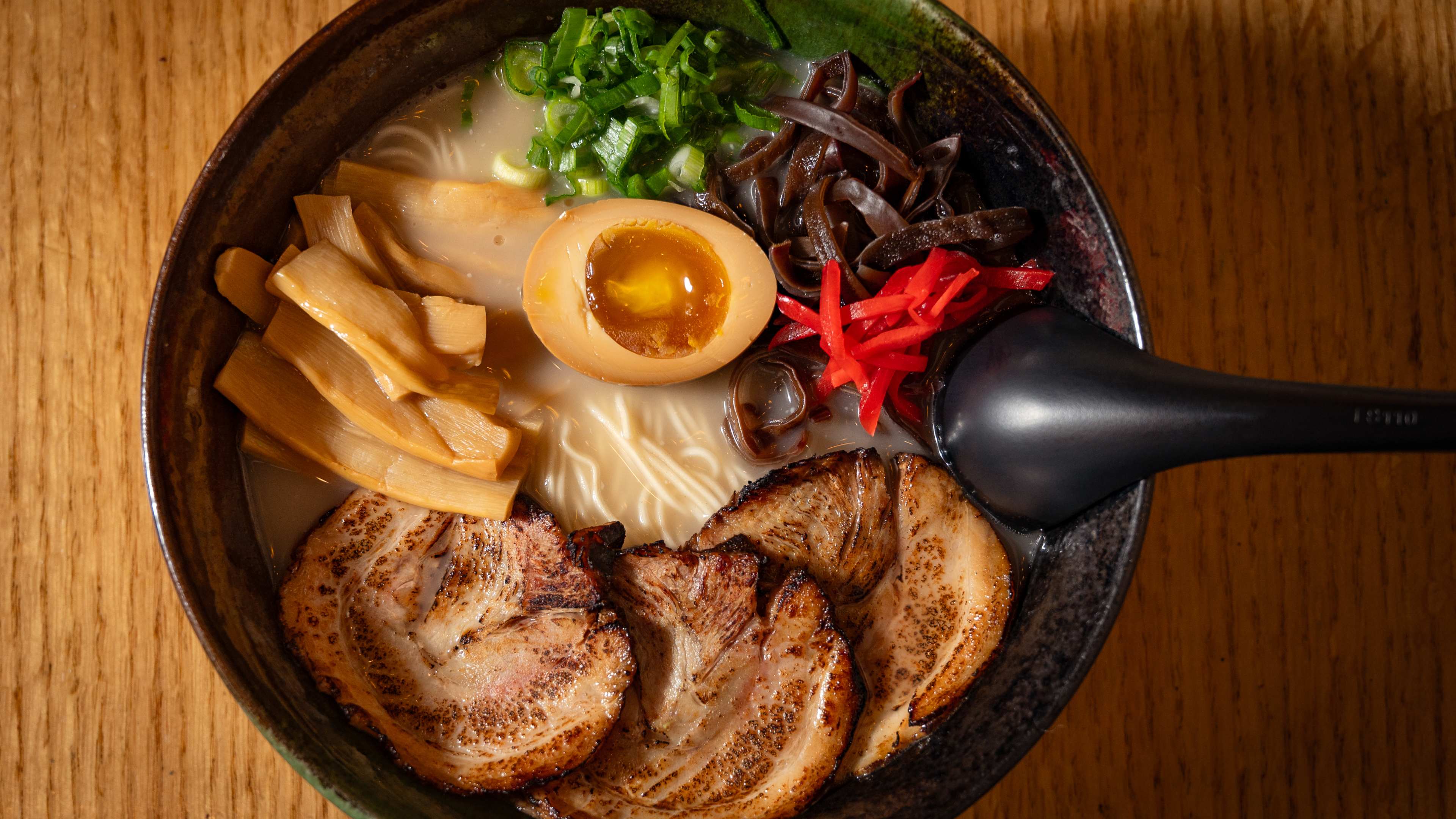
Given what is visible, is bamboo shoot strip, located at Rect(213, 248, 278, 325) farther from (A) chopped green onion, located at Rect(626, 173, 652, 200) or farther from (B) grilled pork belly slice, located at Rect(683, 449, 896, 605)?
(B) grilled pork belly slice, located at Rect(683, 449, 896, 605)

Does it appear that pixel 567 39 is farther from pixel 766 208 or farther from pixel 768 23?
pixel 766 208

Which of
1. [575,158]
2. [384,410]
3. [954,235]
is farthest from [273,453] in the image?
[954,235]

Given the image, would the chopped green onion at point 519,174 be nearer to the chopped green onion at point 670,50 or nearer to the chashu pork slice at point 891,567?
the chopped green onion at point 670,50

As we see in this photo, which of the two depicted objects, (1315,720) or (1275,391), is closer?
(1275,391)

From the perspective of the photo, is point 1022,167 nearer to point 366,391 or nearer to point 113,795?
point 366,391

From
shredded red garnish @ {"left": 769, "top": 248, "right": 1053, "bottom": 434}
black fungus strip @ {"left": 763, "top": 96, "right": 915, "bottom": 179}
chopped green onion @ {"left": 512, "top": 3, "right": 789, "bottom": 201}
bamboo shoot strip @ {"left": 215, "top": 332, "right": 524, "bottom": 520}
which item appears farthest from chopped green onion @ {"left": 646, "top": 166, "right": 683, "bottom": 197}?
bamboo shoot strip @ {"left": 215, "top": 332, "right": 524, "bottom": 520}

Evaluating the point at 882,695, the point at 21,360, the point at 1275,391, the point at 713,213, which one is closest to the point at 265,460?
the point at 21,360
